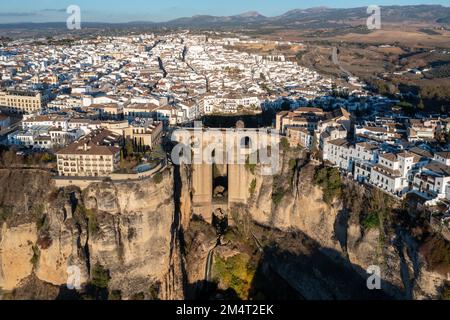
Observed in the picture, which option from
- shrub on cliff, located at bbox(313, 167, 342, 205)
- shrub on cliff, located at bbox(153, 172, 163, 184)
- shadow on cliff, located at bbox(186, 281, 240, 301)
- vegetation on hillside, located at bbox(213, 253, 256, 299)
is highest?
shrub on cliff, located at bbox(153, 172, 163, 184)

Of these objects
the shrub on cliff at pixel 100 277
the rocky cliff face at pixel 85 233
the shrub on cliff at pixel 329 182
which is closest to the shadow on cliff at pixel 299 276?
the shrub on cliff at pixel 329 182

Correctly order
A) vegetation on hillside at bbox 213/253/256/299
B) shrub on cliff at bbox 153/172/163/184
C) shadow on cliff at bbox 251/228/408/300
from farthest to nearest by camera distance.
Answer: vegetation on hillside at bbox 213/253/256/299, shadow on cliff at bbox 251/228/408/300, shrub on cliff at bbox 153/172/163/184

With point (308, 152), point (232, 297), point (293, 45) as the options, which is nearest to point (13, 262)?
point (232, 297)

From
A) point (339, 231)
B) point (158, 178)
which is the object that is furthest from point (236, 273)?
point (158, 178)

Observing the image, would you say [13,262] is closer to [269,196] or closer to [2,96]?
[269,196]

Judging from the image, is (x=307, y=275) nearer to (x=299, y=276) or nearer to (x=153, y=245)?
(x=299, y=276)

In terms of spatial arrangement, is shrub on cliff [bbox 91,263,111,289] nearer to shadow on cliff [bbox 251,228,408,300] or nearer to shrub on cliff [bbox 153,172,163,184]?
shrub on cliff [bbox 153,172,163,184]

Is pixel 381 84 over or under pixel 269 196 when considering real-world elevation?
over

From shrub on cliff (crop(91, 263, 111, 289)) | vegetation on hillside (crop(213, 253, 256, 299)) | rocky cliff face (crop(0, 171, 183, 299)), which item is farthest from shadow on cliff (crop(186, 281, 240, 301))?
shrub on cliff (crop(91, 263, 111, 289))

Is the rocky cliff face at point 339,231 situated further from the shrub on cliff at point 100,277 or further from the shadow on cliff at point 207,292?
the shrub on cliff at point 100,277
